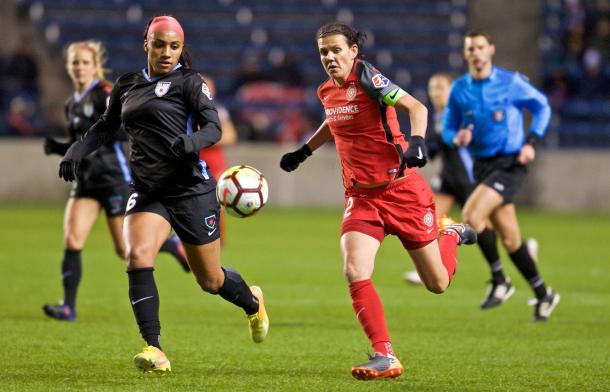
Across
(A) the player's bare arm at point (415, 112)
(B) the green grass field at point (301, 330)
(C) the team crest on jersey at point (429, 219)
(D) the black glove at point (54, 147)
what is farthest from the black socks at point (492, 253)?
(A) the player's bare arm at point (415, 112)

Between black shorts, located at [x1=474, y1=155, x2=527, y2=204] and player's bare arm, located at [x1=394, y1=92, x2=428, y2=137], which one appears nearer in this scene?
player's bare arm, located at [x1=394, y1=92, x2=428, y2=137]

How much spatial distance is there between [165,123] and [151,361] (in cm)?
130

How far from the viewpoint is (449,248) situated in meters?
7.32

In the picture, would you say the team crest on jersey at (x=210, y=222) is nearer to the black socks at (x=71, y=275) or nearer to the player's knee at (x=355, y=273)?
the player's knee at (x=355, y=273)

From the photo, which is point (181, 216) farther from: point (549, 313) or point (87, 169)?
point (549, 313)

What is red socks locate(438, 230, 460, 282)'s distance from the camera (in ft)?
23.4

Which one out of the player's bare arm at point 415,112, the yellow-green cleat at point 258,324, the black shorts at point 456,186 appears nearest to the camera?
the player's bare arm at point 415,112

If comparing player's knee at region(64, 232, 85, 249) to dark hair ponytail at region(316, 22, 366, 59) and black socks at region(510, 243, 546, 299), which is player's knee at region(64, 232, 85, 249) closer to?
dark hair ponytail at region(316, 22, 366, 59)

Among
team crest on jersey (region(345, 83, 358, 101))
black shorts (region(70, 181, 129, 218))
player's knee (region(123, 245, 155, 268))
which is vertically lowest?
black shorts (region(70, 181, 129, 218))

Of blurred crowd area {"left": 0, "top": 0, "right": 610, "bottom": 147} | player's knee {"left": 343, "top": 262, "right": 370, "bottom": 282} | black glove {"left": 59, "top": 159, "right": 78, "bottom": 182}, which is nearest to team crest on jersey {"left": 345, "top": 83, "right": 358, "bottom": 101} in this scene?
player's knee {"left": 343, "top": 262, "right": 370, "bottom": 282}

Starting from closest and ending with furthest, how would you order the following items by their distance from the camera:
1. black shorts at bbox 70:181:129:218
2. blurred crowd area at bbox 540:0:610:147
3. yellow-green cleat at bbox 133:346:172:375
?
1. yellow-green cleat at bbox 133:346:172:375
2. black shorts at bbox 70:181:129:218
3. blurred crowd area at bbox 540:0:610:147

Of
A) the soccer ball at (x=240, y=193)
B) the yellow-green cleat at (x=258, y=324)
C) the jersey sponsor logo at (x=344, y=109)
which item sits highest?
the jersey sponsor logo at (x=344, y=109)

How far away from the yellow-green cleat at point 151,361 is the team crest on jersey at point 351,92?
1.74 metres

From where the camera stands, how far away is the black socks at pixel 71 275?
9.04 metres
